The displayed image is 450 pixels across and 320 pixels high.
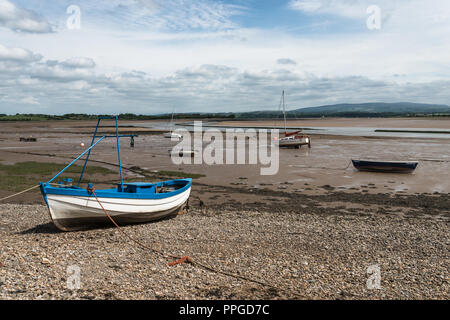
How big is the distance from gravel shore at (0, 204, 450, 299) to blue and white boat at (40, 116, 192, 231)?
426mm

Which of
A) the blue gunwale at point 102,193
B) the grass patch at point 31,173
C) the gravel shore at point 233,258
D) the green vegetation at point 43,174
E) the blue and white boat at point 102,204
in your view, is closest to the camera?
the gravel shore at point 233,258

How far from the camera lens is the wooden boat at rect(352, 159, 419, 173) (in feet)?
89.8

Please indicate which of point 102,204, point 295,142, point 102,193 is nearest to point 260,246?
point 102,204

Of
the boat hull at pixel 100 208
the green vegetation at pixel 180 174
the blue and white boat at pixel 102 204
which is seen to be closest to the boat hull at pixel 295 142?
the green vegetation at pixel 180 174

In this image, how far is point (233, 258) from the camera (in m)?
11.0

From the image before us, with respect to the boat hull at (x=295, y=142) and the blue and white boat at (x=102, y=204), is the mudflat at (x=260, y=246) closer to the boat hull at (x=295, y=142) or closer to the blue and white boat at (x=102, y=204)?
the blue and white boat at (x=102, y=204)

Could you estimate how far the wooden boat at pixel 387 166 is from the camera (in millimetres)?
27359

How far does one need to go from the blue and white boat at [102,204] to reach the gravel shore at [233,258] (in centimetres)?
43

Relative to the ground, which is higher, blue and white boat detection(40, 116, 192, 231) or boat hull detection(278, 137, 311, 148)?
boat hull detection(278, 137, 311, 148)

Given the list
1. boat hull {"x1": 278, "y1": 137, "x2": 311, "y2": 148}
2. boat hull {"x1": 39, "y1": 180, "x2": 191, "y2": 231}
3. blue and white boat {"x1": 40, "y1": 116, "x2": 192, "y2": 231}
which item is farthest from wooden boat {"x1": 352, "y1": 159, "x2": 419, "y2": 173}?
boat hull {"x1": 39, "y1": 180, "x2": 191, "y2": 231}

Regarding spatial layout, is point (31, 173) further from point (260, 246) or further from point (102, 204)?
point (260, 246)

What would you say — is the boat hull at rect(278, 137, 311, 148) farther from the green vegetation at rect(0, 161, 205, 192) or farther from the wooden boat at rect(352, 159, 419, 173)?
the green vegetation at rect(0, 161, 205, 192)
